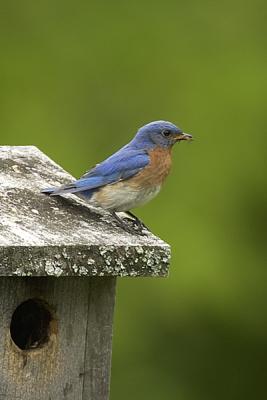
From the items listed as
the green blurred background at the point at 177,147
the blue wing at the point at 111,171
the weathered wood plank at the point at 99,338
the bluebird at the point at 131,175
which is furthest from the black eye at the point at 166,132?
the green blurred background at the point at 177,147

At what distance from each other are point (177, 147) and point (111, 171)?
3947mm

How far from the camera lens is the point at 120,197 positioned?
526cm

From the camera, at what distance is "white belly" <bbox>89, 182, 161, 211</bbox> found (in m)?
5.21

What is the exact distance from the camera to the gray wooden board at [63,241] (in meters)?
4.63

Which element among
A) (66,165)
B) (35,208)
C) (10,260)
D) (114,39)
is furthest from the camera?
(114,39)

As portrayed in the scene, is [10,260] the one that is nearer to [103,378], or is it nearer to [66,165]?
[103,378]

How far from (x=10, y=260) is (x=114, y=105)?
5139 mm

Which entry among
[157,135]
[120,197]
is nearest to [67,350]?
[120,197]

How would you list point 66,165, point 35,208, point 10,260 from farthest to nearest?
1. point 66,165
2. point 35,208
3. point 10,260

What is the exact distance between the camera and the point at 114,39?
392 inches

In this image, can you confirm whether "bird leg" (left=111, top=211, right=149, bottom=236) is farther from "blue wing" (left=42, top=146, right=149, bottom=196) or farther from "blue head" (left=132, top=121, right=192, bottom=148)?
"blue head" (left=132, top=121, right=192, bottom=148)

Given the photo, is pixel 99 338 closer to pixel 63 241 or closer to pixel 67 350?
pixel 67 350

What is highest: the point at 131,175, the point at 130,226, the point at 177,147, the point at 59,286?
the point at 131,175

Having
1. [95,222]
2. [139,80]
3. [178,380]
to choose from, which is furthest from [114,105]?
[95,222]
